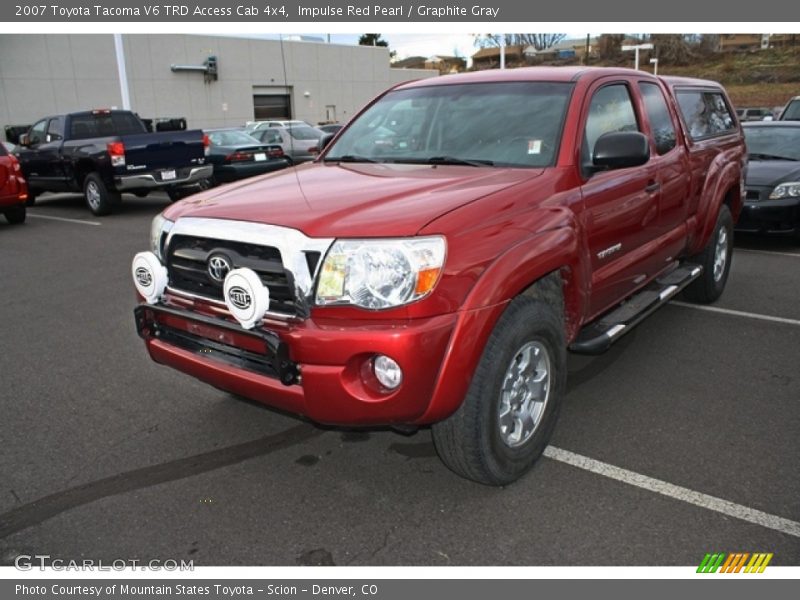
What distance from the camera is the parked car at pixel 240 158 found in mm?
14039

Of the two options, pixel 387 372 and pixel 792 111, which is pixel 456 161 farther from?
pixel 792 111

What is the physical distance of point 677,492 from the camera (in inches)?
120

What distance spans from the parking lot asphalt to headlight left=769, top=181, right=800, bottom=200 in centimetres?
343

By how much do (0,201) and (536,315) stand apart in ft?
35.9

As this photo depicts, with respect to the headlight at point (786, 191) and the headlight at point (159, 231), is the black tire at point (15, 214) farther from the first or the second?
the headlight at point (786, 191)

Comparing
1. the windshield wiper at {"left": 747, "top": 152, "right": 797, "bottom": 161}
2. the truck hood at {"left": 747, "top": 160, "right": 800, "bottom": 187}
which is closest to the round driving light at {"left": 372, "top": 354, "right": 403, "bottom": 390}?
the truck hood at {"left": 747, "top": 160, "right": 800, "bottom": 187}

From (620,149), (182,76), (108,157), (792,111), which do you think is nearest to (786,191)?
(620,149)

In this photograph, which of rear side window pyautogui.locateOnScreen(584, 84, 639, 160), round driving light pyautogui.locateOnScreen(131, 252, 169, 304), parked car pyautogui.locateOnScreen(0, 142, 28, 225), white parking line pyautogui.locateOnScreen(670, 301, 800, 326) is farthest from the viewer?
parked car pyautogui.locateOnScreen(0, 142, 28, 225)

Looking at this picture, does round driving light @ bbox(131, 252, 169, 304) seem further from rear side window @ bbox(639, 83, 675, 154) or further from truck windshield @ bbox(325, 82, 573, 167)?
rear side window @ bbox(639, 83, 675, 154)

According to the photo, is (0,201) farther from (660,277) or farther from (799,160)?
(799,160)

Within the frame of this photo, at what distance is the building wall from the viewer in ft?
96.4

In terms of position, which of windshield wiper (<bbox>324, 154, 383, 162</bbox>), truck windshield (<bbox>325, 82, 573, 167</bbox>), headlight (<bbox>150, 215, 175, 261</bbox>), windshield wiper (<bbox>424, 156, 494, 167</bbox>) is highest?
truck windshield (<bbox>325, 82, 573, 167</bbox>)
